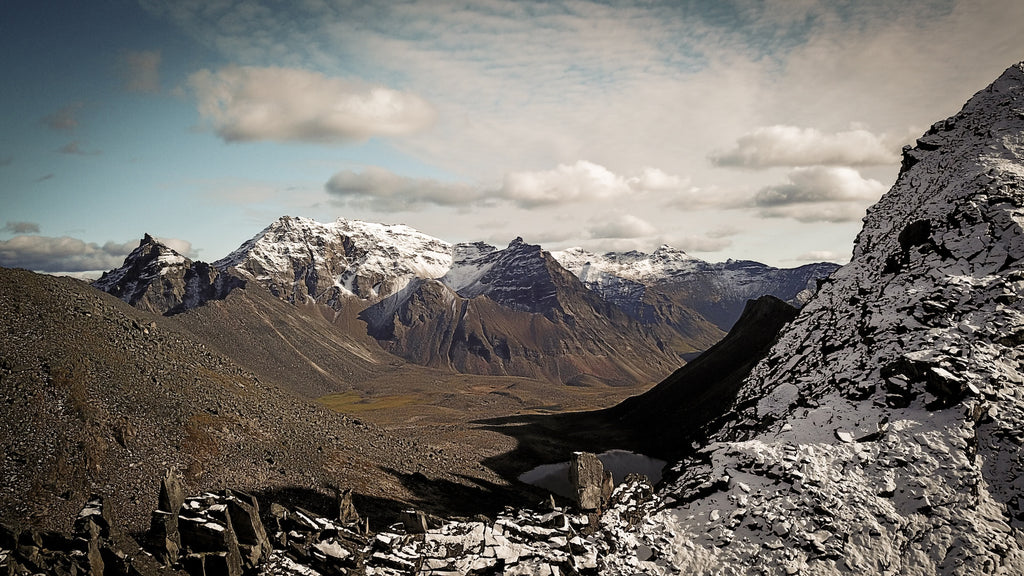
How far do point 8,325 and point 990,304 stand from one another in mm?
85218

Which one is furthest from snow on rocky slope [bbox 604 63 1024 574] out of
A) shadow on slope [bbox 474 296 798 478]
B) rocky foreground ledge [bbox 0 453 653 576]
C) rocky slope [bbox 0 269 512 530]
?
shadow on slope [bbox 474 296 798 478]

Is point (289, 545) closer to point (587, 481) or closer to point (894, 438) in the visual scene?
point (587, 481)

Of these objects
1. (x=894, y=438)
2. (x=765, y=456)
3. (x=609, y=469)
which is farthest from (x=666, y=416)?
(x=894, y=438)

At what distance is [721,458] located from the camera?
103ft

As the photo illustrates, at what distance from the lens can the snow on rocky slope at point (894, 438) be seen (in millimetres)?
23734

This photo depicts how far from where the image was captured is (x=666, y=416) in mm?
106875

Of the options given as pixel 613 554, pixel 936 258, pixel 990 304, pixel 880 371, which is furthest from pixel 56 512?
pixel 936 258

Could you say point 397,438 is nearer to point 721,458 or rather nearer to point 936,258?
point 721,458

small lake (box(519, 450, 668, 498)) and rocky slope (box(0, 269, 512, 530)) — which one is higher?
rocky slope (box(0, 269, 512, 530))

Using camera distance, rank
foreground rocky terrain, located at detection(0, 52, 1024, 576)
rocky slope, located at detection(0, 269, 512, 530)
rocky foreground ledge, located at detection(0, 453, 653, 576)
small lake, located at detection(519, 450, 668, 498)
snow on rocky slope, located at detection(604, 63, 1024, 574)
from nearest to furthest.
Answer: snow on rocky slope, located at detection(604, 63, 1024, 574) < foreground rocky terrain, located at detection(0, 52, 1024, 576) < rocky foreground ledge, located at detection(0, 453, 653, 576) < rocky slope, located at detection(0, 269, 512, 530) < small lake, located at detection(519, 450, 668, 498)

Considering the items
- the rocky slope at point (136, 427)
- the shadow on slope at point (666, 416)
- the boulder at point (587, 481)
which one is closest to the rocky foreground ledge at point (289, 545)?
the boulder at point (587, 481)

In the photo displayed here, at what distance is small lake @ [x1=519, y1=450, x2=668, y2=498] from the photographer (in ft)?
242

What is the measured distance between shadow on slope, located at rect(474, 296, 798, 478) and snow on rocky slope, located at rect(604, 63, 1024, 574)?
46.8 m

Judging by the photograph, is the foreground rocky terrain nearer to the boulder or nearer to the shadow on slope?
the boulder
